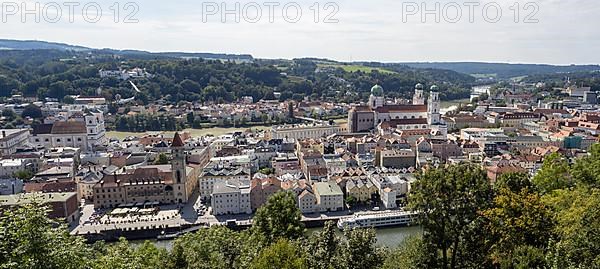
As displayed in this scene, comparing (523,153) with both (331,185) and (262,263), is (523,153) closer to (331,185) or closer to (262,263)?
(331,185)

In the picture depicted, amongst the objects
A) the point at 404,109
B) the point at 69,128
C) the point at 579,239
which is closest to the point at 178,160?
the point at 69,128

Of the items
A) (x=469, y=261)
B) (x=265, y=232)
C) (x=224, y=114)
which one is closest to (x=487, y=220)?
(x=469, y=261)

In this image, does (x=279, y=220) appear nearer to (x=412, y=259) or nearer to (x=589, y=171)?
(x=412, y=259)

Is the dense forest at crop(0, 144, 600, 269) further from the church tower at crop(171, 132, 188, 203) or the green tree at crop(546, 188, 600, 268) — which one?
the church tower at crop(171, 132, 188, 203)

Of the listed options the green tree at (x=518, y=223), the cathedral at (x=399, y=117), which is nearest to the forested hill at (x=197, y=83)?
the cathedral at (x=399, y=117)

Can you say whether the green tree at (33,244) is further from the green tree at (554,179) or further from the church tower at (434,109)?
the church tower at (434,109)
